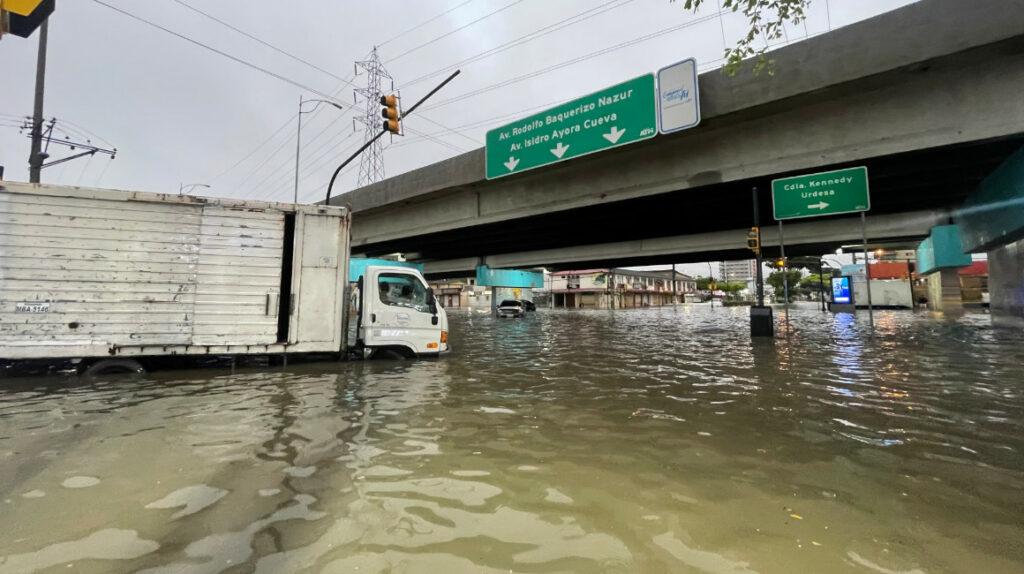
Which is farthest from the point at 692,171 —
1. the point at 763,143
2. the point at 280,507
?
the point at 280,507

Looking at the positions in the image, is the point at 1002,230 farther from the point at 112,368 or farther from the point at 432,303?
the point at 112,368

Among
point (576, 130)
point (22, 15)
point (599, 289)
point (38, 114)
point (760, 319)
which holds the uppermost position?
point (38, 114)

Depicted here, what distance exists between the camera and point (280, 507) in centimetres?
288

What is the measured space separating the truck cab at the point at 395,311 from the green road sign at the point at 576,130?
6421 millimetres

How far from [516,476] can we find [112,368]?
8.30 metres

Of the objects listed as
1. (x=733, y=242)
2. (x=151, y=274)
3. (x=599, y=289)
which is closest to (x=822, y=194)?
(x=733, y=242)

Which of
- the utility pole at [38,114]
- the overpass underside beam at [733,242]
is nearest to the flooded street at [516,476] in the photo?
the utility pole at [38,114]

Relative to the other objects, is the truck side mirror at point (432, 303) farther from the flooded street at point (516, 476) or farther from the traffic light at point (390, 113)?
the traffic light at point (390, 113)

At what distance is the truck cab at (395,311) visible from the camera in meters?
9.05

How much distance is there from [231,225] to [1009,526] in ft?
33.6

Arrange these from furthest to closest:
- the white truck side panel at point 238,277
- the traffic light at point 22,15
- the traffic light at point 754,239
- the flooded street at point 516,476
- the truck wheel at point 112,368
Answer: the traffic light at point 754,239
the white truck side panel at point 238,277
the truck wheel at point 112,368
the traffic light at point 22,15
the flooded street at point 516,476

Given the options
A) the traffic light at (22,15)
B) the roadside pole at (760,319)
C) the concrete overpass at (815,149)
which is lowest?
the roadside pole at (760,319)

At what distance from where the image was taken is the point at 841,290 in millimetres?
31422

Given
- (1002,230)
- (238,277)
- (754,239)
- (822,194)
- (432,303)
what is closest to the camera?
(238,277)
